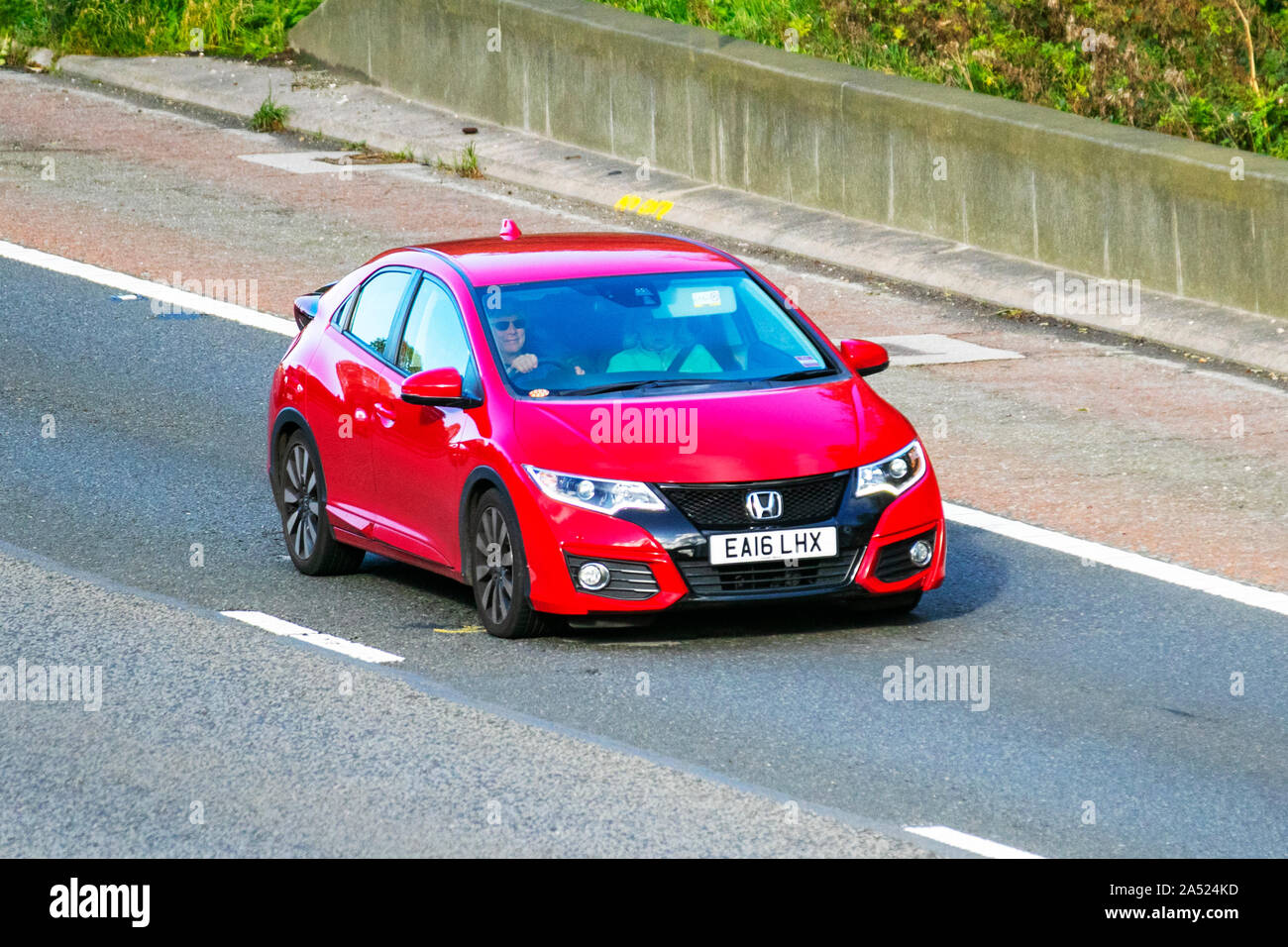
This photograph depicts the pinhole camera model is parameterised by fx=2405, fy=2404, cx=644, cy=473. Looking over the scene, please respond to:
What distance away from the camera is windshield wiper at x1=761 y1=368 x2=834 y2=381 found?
10.2 meters

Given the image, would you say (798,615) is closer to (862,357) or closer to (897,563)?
(897,563)

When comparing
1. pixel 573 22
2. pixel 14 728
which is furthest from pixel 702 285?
pixel 573 22

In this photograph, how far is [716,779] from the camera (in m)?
7.63

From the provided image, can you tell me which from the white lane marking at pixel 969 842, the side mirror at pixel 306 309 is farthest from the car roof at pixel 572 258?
the white lane marking at pixel 969 842

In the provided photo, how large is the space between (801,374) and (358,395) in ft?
6.71

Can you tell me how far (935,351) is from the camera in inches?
622

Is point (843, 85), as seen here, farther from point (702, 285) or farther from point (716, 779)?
point (716, 779)

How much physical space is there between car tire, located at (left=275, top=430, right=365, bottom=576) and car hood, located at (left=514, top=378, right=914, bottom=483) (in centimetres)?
177

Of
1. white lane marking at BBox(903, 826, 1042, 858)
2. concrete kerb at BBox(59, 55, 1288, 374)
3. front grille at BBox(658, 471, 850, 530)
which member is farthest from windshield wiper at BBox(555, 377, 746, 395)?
concrete kerb at BBox(59, 55, 1288, 374)

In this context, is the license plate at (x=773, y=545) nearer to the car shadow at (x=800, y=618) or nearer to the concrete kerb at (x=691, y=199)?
the car shadow at (x=800, y=618)

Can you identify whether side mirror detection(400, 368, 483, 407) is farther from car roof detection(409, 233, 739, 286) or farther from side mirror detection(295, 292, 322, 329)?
side mirror detection(295, 292, 322, 329)

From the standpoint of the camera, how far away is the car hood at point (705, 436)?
941cm

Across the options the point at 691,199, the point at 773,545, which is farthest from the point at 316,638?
Result: the point at 691,199

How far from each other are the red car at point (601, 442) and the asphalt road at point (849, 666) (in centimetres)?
30
